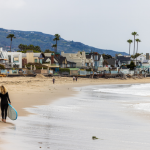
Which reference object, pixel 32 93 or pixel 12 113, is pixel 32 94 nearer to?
pixel 32 93

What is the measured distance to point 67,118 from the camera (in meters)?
12.0

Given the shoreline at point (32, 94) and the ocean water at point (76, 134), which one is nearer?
the ocean water at point (76, 134)

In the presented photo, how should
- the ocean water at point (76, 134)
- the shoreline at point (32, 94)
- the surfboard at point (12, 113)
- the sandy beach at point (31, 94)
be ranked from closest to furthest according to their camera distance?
1. the ocean water at point (76, 134)
2. the surfboard at point (12, 113)
3. the sandy beach at point (31, 94)
4. the shoreline at point (32, 94)

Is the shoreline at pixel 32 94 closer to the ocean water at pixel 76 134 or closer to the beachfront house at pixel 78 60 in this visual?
the ocean water at pixel 76 134

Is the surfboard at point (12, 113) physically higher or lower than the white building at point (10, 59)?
lower

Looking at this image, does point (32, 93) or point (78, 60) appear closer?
point (32, 93)

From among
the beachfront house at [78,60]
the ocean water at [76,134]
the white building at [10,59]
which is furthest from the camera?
the beachfront house at [78,60]

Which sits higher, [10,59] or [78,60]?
[78,60]

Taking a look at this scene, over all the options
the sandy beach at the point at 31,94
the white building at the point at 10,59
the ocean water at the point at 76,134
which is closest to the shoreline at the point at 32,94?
the sandy beach at the point at 31,94

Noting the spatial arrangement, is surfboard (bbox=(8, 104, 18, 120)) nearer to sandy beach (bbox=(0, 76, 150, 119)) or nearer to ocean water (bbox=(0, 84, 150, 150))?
ocean water (bbox=(0, 84, 150, 150))

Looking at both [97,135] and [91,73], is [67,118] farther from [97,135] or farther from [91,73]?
[91,73]

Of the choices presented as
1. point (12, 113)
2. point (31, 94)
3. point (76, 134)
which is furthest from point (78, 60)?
point (76, 134)

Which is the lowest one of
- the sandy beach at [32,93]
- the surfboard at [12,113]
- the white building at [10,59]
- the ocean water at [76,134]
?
the sandy beach at [32,93]

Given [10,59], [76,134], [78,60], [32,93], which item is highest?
[78,60]
